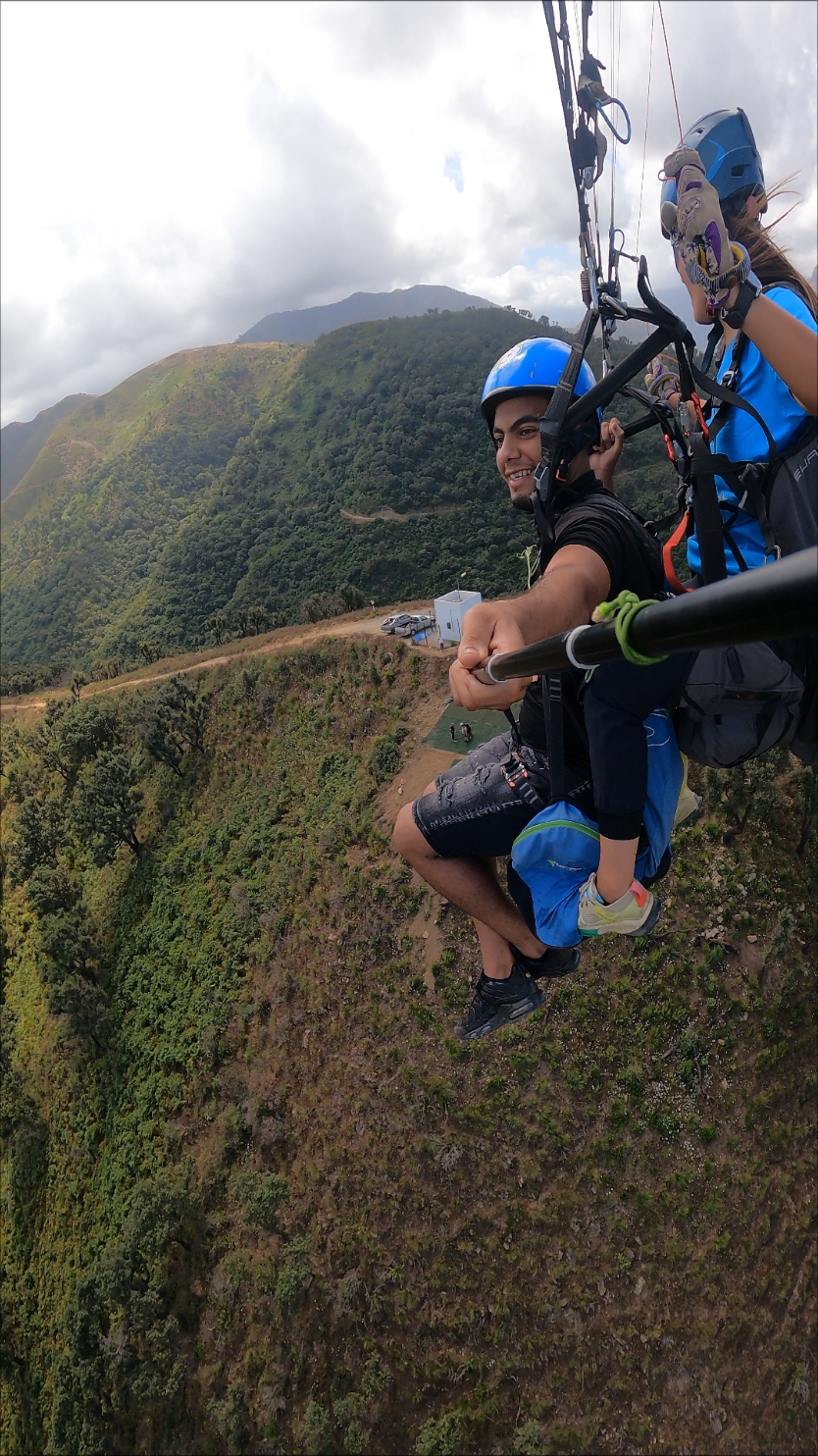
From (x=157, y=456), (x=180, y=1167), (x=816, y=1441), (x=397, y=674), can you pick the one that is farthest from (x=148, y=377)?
(x=816, y=1441)

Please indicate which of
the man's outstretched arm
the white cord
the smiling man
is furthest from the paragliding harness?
the white cord

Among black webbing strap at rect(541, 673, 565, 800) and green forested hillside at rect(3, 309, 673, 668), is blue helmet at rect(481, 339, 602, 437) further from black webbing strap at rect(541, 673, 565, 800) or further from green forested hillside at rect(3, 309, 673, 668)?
green forested hillside at rect(3, 309, 673, 668)

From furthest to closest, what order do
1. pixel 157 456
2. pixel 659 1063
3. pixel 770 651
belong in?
pixel 157 456
pixel 659 1063
pixel 770 651

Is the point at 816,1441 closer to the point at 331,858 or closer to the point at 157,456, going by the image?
the point at 331,858

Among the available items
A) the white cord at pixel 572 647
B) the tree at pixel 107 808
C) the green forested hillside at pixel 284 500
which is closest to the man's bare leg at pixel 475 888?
the white cord at pixel 572 647

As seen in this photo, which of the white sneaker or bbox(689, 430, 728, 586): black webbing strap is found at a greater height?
bbox(689, 430, 728, 586): black webbing strap

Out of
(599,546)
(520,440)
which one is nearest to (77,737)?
(520,440)

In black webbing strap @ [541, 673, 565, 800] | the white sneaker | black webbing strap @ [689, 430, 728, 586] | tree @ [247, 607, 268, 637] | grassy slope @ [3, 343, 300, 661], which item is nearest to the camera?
black webbing strap @ [689, 430, 728, 586]
